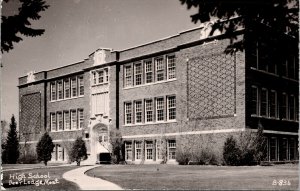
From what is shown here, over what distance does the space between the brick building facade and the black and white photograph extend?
7 cm

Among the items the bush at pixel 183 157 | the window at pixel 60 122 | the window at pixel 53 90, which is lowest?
the bush at pixel 183 157

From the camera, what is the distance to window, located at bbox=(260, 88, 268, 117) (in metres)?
27.0

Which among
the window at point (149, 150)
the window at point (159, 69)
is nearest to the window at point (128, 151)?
the window at point (149, 150)

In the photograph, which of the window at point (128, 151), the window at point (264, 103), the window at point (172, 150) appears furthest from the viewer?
the window at point (128, 151)

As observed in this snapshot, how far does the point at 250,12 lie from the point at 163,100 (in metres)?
18.2

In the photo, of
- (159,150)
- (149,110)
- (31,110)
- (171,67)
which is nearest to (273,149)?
(159,150)

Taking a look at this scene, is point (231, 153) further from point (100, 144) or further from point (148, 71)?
point (100, 144)

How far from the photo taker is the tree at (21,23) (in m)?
15.6

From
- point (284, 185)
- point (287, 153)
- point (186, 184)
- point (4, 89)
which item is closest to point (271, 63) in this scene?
point (284, 185)

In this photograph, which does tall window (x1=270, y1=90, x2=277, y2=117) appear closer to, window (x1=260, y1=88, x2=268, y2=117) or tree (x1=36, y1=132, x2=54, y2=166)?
window (x1=260, y1=88, x2=268, y2=117)

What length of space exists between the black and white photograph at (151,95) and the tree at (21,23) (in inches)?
1.2

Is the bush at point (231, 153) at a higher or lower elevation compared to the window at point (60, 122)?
lower

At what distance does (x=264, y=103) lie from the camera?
27203 mm

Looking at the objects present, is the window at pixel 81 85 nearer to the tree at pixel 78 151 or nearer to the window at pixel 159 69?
the window at pixel 159 69
